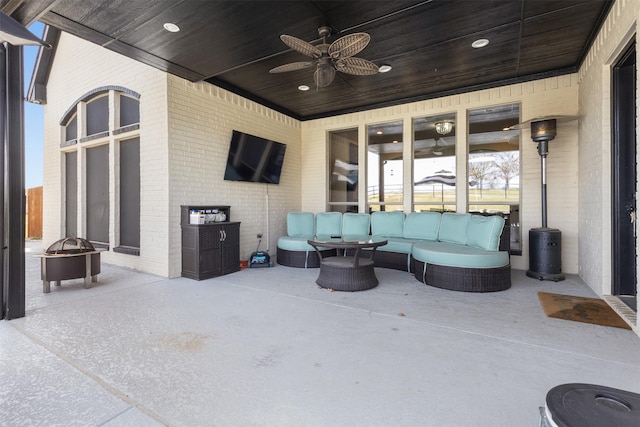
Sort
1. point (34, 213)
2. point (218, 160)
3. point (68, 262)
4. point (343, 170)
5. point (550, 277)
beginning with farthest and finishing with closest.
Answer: point (34, 213), point (343, 170), point (218, 160), point (550, 277), point (68, 262)

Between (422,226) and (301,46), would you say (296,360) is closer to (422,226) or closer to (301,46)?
(301,46)

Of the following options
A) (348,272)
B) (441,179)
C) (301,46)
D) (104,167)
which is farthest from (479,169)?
(104,167)

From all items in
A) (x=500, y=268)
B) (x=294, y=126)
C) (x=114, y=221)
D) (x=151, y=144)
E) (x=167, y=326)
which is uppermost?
(x=294, y=126)

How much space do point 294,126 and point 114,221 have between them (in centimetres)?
436

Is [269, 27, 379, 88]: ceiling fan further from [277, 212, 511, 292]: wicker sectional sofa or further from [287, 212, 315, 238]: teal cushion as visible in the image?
[287, 212, 315, 238]: teal cushion

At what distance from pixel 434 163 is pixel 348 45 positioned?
3.73 meters

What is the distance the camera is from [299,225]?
6324mm


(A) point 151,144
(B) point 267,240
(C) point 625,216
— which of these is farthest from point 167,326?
(C) point 625,216

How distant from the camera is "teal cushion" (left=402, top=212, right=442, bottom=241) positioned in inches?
215

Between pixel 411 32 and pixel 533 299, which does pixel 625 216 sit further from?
pixel 411 32

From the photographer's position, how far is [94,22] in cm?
353

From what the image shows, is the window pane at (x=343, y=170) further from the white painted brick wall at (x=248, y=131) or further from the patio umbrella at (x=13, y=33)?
the patio umbrella at (x=13, y=33)

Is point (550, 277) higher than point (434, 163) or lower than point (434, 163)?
lower

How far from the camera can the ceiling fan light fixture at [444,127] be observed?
20.1 ft
